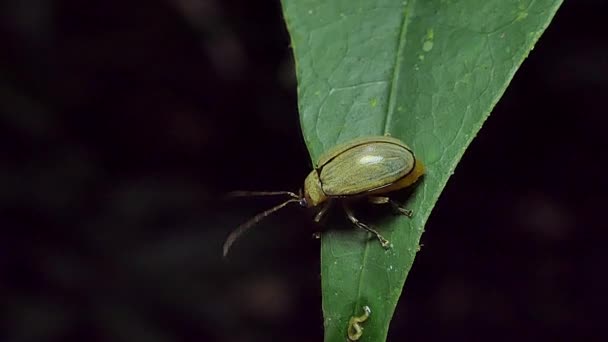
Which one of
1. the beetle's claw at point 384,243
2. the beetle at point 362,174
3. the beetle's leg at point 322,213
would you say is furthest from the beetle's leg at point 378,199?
the beetle's claw at point 384,243

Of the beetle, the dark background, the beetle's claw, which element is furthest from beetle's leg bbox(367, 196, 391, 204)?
the dark background

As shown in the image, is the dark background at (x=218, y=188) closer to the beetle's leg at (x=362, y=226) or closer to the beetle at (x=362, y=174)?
the beetle at (x=362, y=174)

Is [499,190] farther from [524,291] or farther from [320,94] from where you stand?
[320,94]

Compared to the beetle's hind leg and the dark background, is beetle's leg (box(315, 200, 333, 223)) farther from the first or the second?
the dark background

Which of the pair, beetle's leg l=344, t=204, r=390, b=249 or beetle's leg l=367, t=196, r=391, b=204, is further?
beetle's leg l=367, t=196, r=391, b=204

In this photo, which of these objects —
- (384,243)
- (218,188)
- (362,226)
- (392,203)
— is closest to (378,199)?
(392,203)

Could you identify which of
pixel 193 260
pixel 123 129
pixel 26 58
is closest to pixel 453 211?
pixel 193 260

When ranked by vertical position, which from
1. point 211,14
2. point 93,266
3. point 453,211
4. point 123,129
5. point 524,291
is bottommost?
point 524,291
